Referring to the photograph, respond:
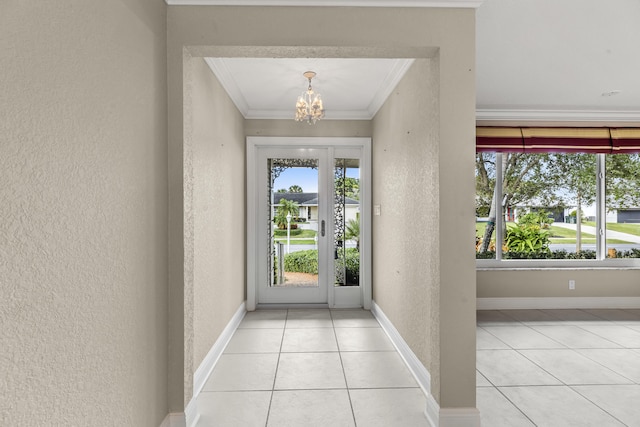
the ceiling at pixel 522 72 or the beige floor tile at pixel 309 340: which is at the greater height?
the ceiling at pixel 522 72

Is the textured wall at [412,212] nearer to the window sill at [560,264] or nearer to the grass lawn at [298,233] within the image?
the grass lawn at [298,233]

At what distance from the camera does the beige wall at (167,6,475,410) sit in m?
2.01

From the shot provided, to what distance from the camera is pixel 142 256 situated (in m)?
1.73

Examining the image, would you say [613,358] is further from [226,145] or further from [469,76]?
[226,145]

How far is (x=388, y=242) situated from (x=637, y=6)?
97.9 inches

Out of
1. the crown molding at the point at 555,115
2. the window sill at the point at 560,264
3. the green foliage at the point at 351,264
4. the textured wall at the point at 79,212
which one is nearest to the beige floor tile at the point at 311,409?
the textured wall at the point at 79,212

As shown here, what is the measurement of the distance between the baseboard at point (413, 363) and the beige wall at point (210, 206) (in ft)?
4.67

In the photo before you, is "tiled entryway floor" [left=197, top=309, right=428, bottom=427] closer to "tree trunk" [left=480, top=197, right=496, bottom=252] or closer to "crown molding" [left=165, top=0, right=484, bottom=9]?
"tree trunk" [left=480, top=197, right=496, bottom=252]

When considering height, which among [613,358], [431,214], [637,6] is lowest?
[613,358]

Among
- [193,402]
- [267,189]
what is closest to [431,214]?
[193,402]

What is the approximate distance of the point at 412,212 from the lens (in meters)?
2.86

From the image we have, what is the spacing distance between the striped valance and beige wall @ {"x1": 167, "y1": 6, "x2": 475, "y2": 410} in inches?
114

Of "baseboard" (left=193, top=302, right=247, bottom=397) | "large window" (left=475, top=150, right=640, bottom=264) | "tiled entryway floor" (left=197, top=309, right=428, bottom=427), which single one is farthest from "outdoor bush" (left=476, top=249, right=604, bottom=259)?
"baseboard" (left=193, top=302, right=247, bottom=397)

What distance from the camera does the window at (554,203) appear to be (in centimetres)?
491
